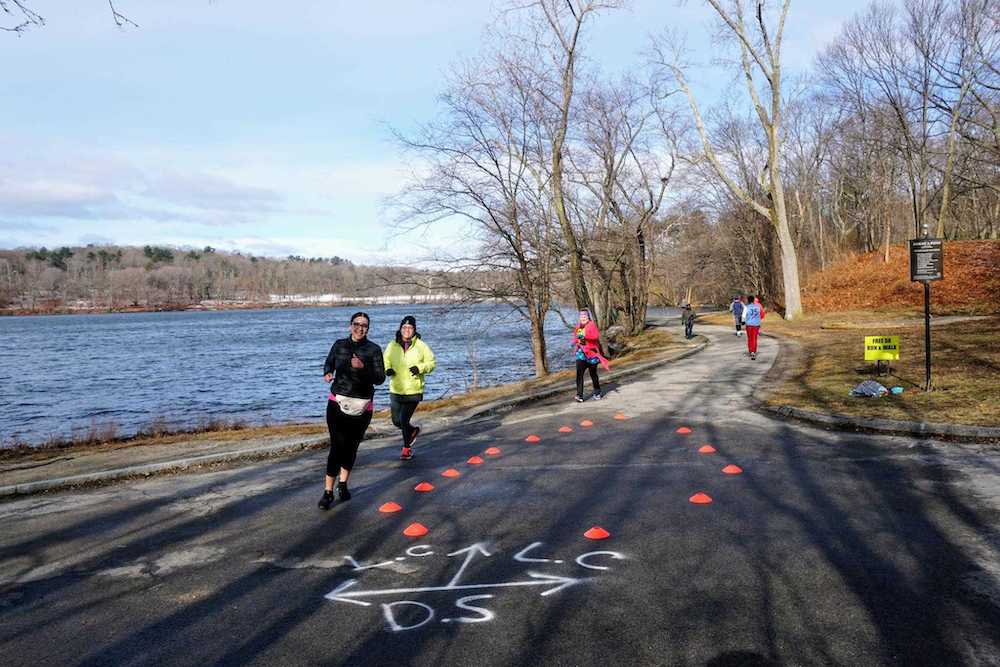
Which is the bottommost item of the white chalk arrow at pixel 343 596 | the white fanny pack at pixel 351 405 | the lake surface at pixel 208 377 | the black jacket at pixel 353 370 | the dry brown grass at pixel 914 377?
the lake surface at pixel 208 377

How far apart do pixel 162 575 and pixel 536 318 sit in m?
18.9

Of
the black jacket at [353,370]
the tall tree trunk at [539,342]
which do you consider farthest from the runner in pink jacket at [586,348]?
the tall tree trunk at [539,342]

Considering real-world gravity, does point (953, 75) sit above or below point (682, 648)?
above

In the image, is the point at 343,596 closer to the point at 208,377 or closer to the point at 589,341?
the point at 589,341

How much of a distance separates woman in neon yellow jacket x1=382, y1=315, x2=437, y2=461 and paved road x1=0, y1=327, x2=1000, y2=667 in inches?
25.1

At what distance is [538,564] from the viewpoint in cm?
561

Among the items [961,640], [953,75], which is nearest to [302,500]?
[961,640]

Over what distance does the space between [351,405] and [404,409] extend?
2.19 metres

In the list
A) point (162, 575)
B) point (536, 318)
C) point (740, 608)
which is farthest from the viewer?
point (536, 318)

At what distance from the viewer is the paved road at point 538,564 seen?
4.32 m

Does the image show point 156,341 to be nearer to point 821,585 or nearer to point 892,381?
point 892,381

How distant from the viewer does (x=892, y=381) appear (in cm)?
1354

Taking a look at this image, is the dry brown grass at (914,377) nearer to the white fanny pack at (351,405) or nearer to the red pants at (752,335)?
the red pants at (752,335)

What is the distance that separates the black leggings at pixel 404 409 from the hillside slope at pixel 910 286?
85.1ft
